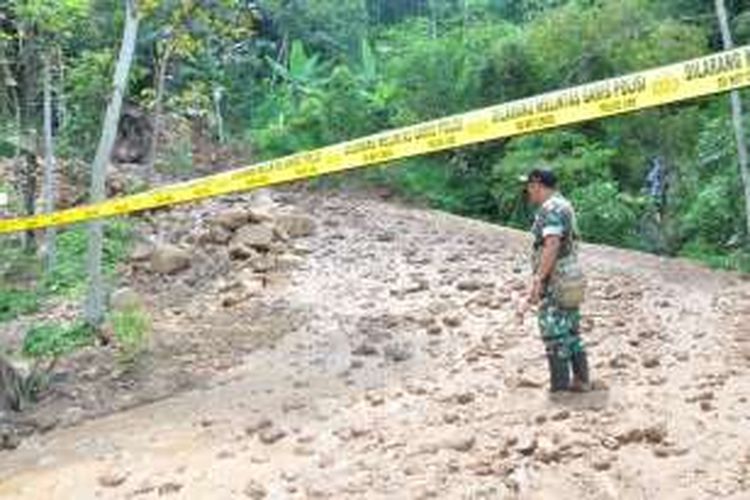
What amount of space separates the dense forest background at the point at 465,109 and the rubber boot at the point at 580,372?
520cm

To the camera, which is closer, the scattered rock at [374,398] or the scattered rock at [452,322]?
the scattered rock at [374,398]

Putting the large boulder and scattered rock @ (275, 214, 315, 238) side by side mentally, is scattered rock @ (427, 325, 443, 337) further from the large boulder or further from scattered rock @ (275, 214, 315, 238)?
scattered rock @ (275, 214, 315, 238)

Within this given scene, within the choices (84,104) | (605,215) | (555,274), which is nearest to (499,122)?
(555,274)

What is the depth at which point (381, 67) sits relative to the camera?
25.9m

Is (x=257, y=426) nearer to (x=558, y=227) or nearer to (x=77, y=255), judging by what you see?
(x=558, y=227)

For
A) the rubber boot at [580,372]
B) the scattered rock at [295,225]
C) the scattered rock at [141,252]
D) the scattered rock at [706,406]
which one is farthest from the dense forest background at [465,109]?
the scattered rock at [706,406]

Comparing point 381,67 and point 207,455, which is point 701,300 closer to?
point 207,455

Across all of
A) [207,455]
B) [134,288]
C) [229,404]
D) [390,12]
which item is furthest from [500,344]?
[390,12]

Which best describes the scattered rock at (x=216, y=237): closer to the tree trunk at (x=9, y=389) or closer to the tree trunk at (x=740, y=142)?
the tree trunk at (x=9, y=389)

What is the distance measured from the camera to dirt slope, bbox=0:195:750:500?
608 centimetres

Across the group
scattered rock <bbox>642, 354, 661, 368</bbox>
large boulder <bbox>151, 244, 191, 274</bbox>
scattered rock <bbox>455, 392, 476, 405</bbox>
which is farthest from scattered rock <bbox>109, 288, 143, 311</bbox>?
scattered rock <bbox>642, 354, 661, 368</bbox>

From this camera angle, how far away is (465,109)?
19.4 m

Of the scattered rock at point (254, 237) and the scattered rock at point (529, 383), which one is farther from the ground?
the scattered rock at point (254, 237)

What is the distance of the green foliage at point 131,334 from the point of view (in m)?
9.60
